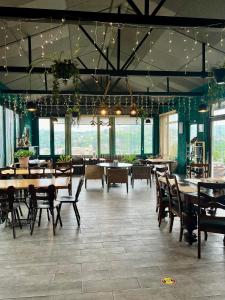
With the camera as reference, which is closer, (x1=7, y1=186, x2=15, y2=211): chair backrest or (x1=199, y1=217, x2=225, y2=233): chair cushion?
(x1=199, y1=217, x2=225, y2=233): chair cushion

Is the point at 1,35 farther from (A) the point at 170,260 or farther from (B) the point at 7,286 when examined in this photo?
(A) the point at 170,260

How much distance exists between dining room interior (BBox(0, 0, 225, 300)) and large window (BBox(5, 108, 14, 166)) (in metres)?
Answer: 0.10

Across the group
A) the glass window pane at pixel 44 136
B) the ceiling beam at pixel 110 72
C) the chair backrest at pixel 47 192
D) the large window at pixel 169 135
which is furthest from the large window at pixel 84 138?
the chair backrest at pixel 47 192

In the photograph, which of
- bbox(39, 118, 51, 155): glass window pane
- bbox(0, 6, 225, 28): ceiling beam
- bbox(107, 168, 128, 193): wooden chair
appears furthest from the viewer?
bbox(39, 118, 51, 155): glass window pane

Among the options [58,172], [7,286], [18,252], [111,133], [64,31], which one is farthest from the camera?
[111,133]

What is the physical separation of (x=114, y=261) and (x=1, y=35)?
15.1 ft

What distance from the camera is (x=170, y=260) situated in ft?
11.9

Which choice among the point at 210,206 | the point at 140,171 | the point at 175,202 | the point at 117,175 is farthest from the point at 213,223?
the point at 140,171

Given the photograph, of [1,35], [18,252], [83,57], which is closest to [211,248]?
[18,252]

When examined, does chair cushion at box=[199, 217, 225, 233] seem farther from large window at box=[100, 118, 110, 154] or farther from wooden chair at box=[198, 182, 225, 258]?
large window at box=[100, 118, 110, 154]

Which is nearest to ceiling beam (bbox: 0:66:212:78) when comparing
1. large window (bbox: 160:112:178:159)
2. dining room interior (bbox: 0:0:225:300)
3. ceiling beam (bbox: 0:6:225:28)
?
dining room interior (bbox: 0:0:225:300)

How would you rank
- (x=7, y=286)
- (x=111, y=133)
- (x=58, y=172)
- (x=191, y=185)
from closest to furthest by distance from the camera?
1. (x=7, y=286)
2. (x=191, y=185)
3. (x=58, y=172)
4. (x=111, y=133)

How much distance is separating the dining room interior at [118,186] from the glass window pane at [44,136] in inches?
60.0

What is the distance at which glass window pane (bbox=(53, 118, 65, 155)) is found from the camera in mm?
13570
